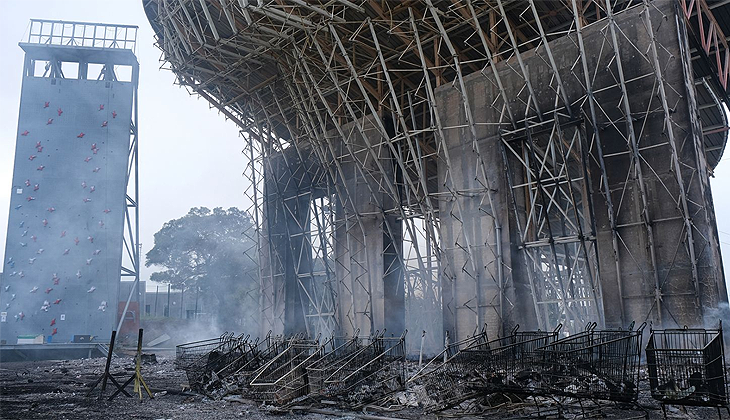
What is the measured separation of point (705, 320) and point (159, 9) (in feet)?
63.6

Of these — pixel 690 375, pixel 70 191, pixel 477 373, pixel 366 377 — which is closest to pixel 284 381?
pixel 366 377

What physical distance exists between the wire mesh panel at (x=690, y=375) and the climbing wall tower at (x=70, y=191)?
33.0 m

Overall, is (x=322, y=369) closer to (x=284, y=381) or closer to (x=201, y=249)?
(x=284, y=381)

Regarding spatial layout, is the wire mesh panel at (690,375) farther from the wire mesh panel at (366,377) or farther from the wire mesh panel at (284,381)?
the wire mesh panel at (284,381)

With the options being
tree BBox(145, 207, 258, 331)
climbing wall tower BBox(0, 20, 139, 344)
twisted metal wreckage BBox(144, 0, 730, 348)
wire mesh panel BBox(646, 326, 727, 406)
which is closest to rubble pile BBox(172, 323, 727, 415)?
wire mesh panel BBox(646, 326, 727, 406)

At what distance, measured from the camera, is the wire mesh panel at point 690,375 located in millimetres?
6766

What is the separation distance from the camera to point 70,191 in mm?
33812

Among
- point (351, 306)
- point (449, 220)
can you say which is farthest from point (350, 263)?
point (449, 220)

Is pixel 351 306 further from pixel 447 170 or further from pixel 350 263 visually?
pixel 447 170

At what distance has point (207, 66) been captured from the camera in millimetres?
21625

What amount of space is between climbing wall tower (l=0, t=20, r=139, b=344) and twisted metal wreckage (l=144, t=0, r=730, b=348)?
15.2m

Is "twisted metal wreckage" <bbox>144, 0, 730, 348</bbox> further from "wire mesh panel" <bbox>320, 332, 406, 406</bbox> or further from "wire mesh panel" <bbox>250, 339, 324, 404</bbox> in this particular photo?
"wire mesh panel" <bbox>250, 339, 324, 404</bbox>

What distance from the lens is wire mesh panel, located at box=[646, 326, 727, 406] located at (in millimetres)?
6766

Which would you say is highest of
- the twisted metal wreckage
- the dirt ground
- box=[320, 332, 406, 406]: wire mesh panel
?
the twisted metal wreckage
